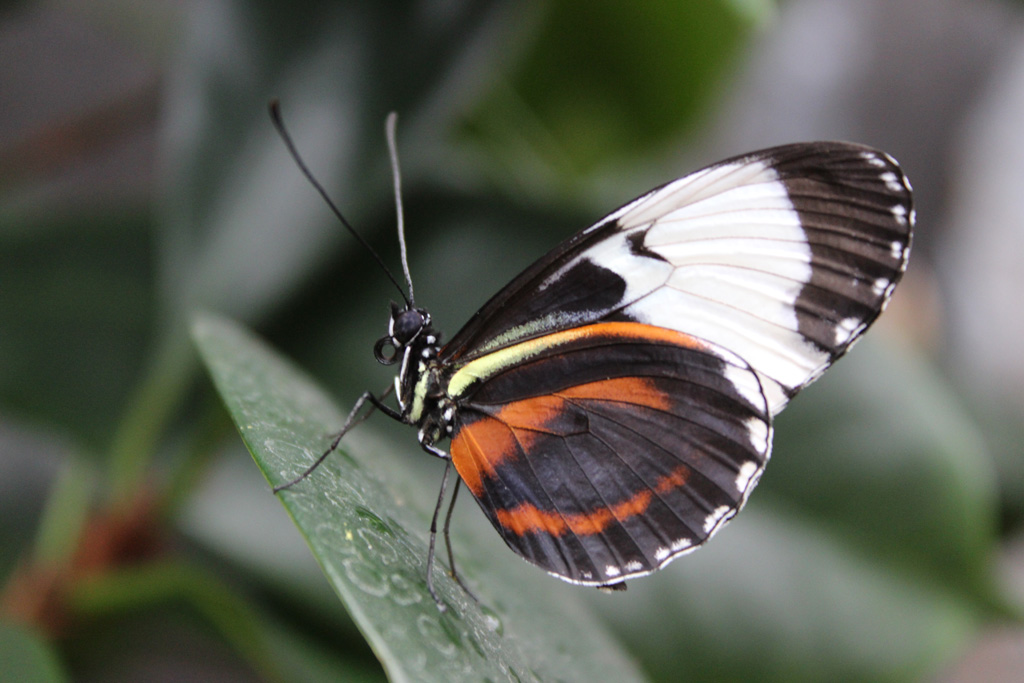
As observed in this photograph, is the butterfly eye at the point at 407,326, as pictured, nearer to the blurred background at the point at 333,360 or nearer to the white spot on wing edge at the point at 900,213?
the blurred background at the point at 333,360

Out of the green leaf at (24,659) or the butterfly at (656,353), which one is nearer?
the green leaf at (24,659)

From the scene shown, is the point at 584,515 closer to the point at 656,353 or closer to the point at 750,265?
the point at 656,353

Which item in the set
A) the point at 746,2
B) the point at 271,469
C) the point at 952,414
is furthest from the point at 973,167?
the point at 271,469

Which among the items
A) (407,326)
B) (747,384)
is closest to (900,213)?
(747,384)

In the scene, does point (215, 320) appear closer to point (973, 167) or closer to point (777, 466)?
point (777, 466)

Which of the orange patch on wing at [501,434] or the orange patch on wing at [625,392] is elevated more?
the orange patch on wing at [501,434]

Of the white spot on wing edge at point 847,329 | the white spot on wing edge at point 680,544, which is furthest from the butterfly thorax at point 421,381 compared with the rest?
the white spot on wing edge at point 847,329

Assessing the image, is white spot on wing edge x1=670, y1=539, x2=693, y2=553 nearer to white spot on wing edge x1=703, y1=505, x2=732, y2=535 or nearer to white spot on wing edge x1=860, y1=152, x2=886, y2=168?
white spot on wing edge x1=703, y1=505, x2=732, y2=535
